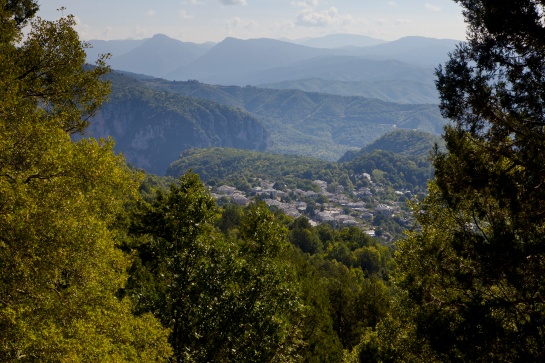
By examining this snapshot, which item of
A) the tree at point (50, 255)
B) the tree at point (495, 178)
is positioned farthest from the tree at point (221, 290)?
the tree at point (495, 178)

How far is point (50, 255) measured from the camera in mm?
7867

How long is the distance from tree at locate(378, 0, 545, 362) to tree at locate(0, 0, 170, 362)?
719 cm

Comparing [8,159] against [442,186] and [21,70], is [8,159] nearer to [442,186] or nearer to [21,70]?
[21,70]

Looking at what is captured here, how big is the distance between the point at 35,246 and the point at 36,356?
6.37ft

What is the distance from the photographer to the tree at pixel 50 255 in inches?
293

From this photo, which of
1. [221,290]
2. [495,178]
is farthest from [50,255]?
[495,178]

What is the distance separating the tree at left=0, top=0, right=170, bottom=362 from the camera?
7.43 meters

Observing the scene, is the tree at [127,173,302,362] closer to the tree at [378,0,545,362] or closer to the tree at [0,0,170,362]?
the tree at [0,0,170,362]

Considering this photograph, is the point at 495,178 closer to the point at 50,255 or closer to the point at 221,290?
the point at 221,290

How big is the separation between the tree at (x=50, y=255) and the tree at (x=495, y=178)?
719cm

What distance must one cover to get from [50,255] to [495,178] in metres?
9.64

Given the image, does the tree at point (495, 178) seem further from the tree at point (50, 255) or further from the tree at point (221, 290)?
the tree at point (50, 255)

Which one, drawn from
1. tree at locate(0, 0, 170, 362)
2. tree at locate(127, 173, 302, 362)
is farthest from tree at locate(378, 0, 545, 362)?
tree at locate(0, 0, 170, 362)

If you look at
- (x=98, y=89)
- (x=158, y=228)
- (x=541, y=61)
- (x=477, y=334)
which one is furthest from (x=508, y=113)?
(x=158, y=228)
